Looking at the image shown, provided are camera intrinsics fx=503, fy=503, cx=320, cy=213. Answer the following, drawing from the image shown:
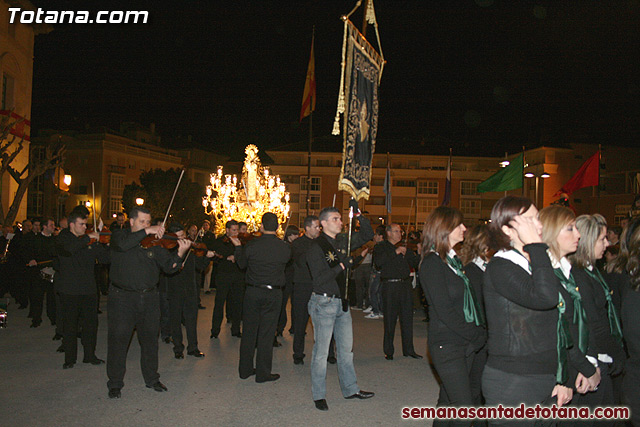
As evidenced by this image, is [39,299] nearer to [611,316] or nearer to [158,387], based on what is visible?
[158,387]

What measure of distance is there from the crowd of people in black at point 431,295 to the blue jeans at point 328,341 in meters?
0.01

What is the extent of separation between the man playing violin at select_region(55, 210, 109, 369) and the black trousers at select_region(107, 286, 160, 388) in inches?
56.4

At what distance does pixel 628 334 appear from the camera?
338cm

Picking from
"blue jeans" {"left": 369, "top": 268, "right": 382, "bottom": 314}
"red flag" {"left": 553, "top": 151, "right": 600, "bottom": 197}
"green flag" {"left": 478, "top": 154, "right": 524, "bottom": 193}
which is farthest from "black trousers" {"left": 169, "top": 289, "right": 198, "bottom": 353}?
"red flag" {"left": 553, "top": 151, "right": 600, "bottom": 197}

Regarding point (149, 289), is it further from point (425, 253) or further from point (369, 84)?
point (369, 84)

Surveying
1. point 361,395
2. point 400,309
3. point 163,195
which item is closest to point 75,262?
point 361,395

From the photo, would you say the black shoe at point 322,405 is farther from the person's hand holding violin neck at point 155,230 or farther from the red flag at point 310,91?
the red flag at point 310,91

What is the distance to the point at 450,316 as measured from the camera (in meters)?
4.16

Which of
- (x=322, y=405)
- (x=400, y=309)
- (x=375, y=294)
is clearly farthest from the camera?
(x=375, y=294)

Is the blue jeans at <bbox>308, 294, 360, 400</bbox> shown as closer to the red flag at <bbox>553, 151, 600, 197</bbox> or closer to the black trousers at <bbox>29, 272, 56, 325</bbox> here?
the black trousers at <bbox>29, 272, 56, 325</bbox>

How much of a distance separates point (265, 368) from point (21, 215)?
25.4 metres

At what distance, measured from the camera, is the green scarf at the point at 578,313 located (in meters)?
3.48

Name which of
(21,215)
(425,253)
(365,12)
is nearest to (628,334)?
(425,253)

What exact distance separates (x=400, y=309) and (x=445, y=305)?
4.70 m
